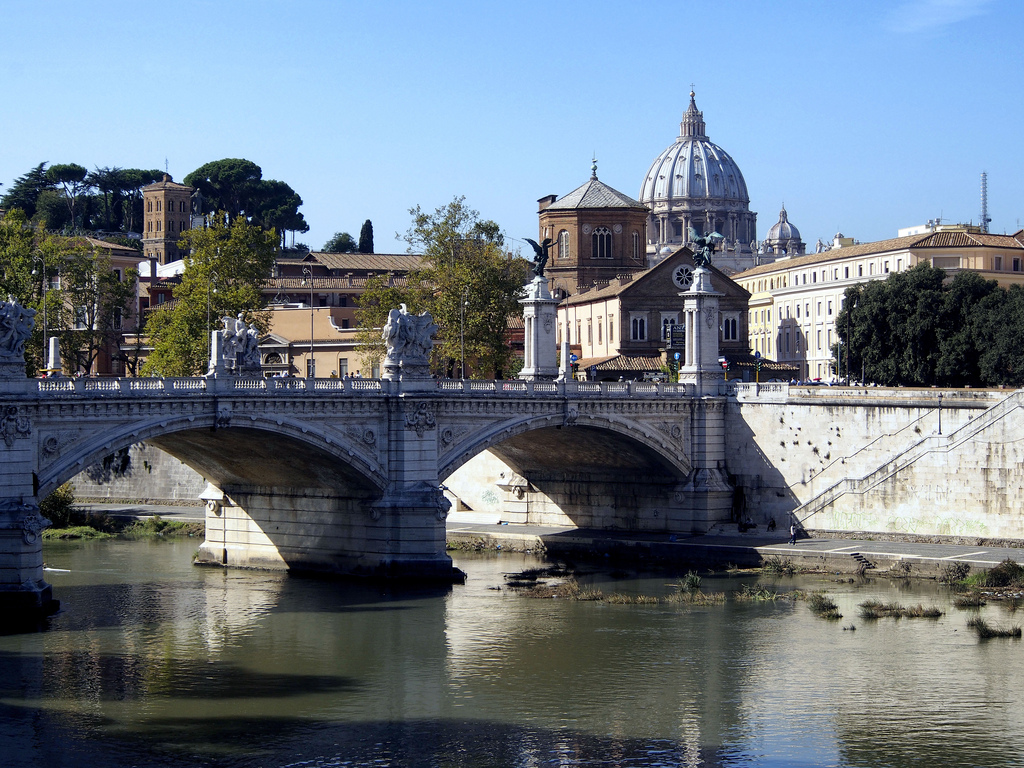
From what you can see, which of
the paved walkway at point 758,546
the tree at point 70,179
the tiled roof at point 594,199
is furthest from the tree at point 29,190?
the paved walkway at point 758,546

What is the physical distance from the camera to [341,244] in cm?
13262

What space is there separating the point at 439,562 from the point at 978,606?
14.9 m

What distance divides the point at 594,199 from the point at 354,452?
160 ft

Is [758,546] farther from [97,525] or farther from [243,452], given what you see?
[97,525]

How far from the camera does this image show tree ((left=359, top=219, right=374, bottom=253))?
11925cm

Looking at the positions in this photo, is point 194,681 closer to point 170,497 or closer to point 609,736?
point 609,736

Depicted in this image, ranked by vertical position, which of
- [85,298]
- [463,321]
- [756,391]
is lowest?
[756,391]

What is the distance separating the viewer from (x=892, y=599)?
139 ft

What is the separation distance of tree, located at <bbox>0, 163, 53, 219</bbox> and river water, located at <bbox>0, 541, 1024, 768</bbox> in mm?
89065

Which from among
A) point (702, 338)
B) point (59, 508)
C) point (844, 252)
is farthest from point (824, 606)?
point (844, 252)

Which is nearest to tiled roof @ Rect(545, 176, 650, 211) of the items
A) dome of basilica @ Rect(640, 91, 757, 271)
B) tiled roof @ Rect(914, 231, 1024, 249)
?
tiled roof @ Rect(914, 231, 1024, 249)

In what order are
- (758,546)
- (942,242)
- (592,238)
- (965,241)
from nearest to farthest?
1. (758,546)
2. (965,241)
3. (942,242)
4. (592,238)

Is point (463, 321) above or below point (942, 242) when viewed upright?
below

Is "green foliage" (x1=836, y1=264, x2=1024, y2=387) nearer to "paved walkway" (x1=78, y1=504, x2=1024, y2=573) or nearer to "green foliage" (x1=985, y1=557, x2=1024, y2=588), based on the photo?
"paved walkway" (x1=78, y1=504, x2=1024, y2=573)
